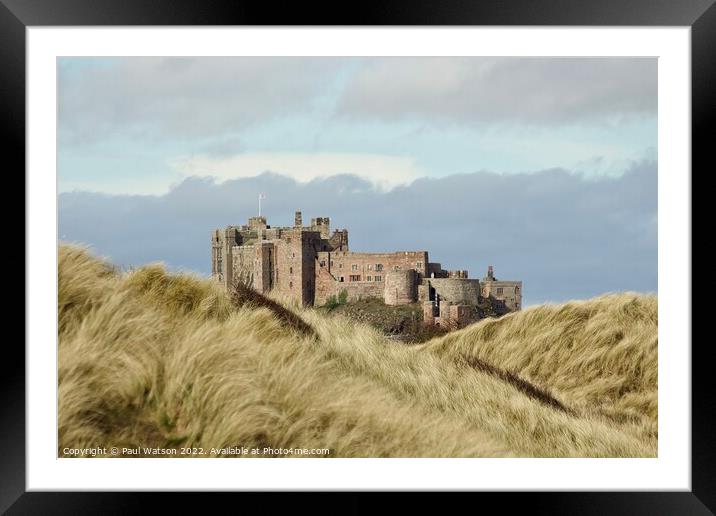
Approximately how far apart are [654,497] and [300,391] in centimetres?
201

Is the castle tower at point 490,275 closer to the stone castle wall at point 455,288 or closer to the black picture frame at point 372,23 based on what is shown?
the stone castle wall at point 455,288

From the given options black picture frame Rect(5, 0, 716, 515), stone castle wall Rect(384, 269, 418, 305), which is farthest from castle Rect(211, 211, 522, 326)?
black picture frame Rect(5, 0, 716, 515)

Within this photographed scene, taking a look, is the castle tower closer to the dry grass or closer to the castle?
the castle

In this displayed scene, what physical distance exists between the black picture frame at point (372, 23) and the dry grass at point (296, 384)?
0.31 metres

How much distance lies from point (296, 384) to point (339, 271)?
34.0m

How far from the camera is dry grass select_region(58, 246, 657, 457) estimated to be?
11.1 feet

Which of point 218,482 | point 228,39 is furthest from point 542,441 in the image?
point 228,39

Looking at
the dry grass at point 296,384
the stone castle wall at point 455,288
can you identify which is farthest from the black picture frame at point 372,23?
the stone castle wall at point 455,288

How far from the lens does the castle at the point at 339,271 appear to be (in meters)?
35.9

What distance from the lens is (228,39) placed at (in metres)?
3.51

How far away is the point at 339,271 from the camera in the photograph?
37781 millimetres

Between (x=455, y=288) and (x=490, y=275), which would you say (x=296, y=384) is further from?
(x=490, y=275)

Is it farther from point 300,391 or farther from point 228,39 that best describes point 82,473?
point 228,39

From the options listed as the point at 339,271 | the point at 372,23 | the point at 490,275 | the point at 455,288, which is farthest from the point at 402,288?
the point at 372,23
